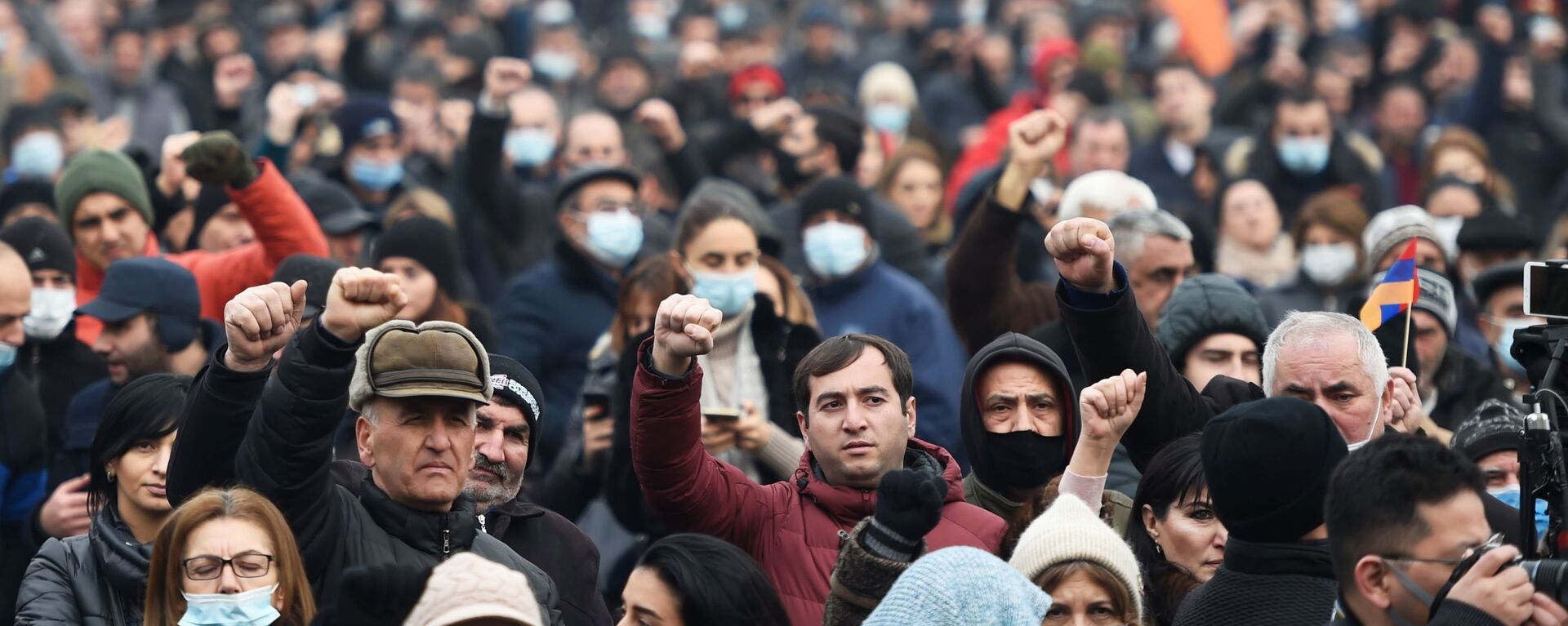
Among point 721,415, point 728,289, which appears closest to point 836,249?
point 728,289

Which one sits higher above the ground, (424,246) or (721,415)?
(424,246)

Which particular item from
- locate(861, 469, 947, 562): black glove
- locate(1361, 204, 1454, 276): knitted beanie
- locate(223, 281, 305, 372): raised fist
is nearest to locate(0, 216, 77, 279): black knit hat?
locate(223, 281, 305, 372): raised fist

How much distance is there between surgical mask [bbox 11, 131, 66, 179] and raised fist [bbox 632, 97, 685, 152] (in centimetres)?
342

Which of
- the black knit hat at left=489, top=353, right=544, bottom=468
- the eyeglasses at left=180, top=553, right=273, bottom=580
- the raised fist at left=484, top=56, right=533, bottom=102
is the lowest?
the eyeglasses at left=180, top=553, right=273, bottom=580

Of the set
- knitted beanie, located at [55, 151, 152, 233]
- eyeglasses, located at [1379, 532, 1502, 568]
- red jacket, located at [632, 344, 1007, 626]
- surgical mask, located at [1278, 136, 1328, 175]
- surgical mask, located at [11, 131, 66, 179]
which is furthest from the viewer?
surgical mask, located at [1278, 136, 1328, 175]

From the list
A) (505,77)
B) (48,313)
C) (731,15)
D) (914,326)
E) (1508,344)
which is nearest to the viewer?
(48,313)

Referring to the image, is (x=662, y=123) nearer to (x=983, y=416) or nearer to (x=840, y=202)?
(x=840, y=202)

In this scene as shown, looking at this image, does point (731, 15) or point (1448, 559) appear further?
point (731, 15)

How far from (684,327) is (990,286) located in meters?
2.95

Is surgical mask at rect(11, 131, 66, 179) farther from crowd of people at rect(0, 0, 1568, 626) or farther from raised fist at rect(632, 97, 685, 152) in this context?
raised fist at rect(632, 97, 685, 152)

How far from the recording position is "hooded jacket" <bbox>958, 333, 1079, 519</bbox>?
6422mm

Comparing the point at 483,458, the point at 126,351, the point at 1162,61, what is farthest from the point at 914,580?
the point at 1162,61

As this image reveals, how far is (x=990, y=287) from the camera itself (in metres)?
8.20

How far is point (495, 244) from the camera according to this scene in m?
12.1
